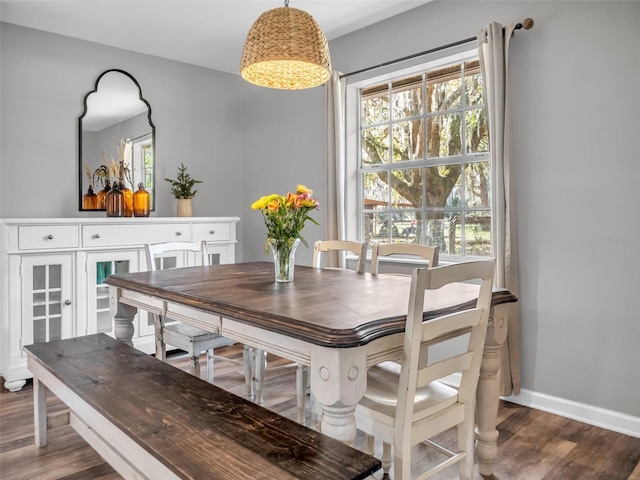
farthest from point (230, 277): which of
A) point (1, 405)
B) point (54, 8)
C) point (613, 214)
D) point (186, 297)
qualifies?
point (54, 8)

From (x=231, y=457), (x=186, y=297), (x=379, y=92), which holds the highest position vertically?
(x=379, y=92)

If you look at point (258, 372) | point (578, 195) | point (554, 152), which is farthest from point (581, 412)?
point (258, 372)

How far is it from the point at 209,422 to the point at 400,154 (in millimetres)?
2608

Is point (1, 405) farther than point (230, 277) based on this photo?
Yes

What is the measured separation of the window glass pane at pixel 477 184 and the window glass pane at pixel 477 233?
8 centimetres

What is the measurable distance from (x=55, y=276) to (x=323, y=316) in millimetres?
2606

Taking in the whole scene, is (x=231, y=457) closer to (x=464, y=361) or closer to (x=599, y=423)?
(x=464, y=361)

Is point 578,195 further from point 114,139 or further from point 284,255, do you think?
point 114,139

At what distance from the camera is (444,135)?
3.25 meters

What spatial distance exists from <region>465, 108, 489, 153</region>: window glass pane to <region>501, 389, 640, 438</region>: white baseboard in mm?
1585

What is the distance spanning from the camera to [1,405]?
2.78 metres

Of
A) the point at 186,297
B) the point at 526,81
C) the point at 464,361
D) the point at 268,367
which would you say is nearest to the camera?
the point at 464,361

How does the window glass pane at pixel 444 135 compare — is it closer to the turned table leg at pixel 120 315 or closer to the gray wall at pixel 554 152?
the gray wall at pixel 554 152

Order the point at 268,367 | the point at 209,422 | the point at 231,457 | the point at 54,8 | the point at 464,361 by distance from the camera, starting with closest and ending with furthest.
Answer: the point at 231,457 < the point at 209,422 < the point at 464,361 < the point at 54,8 < the point at 268,367
